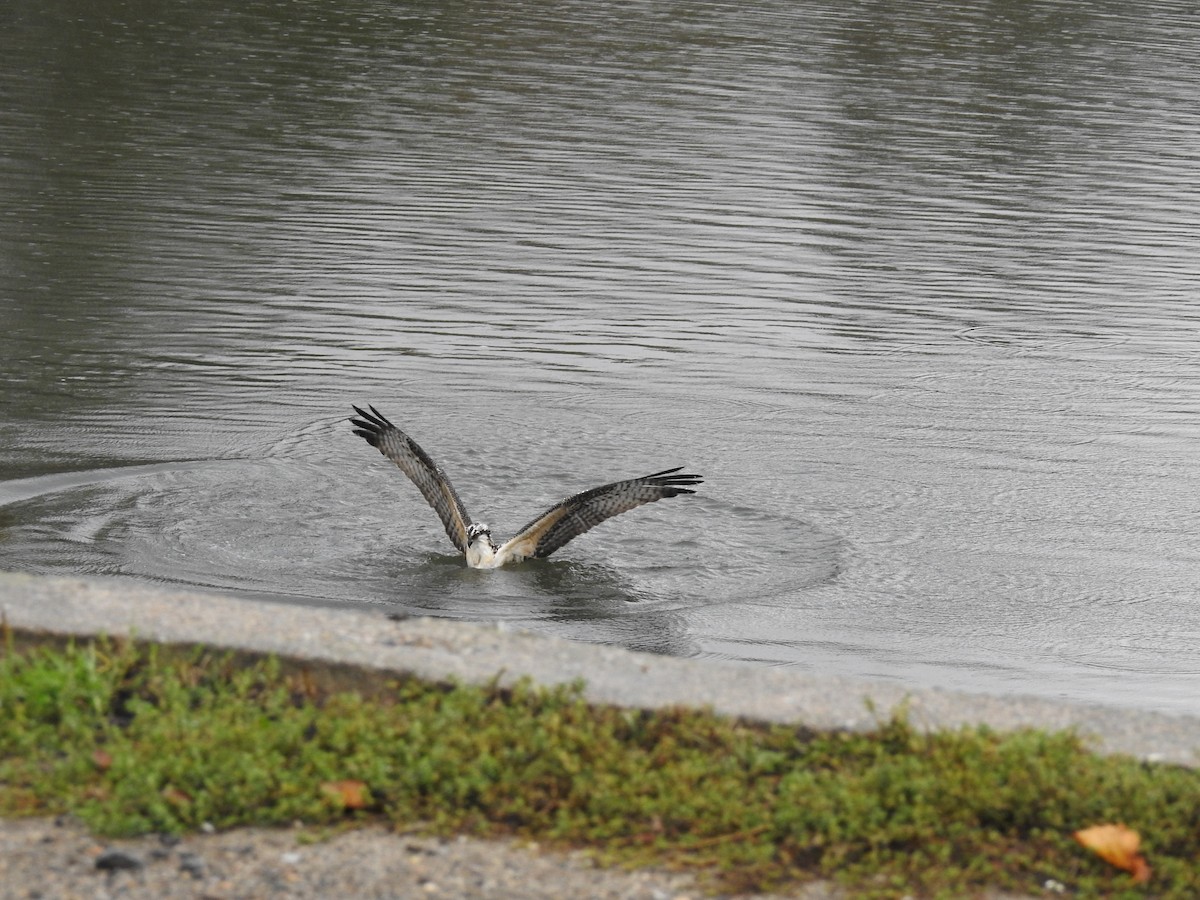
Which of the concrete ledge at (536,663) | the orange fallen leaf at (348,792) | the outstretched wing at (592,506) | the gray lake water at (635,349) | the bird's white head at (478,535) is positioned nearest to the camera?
the orange fallen leaf at (348,792)

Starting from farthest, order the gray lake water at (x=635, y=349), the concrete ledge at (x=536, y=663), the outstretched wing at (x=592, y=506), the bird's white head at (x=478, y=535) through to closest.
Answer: the gray lake water at (x=635, y=349), the bird's white head at (x=478, y=535), the outstretched wing at (x=592, y=506), the concrete ledge at (x=536, y=663)

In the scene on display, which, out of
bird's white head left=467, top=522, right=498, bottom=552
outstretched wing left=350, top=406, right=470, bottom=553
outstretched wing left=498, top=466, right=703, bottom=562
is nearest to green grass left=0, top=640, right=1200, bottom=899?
outstretched wing left=498, top=466, right=703, bottom=562

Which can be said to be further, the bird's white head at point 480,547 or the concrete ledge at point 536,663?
the bird's white head at point 480,547

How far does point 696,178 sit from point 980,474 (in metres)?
10.2

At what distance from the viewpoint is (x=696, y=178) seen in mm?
20031

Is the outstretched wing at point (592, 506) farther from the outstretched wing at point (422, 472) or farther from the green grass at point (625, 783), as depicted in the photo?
the green grass at point (625, 783)

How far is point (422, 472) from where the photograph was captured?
28.6 feet

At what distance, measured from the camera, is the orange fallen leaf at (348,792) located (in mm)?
4129

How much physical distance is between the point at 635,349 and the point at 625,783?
8986 mm

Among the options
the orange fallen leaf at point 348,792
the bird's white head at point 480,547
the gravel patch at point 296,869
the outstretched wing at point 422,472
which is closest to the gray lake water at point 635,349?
the bird's white head at point 480,547

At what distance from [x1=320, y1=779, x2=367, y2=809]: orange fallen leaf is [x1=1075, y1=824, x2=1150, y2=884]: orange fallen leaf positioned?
1624 millimetres

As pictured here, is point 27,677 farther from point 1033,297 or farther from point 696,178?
point 696,178

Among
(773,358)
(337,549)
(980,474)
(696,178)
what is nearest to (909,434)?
A: (980,474)

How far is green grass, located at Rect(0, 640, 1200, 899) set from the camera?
397 centimetres
